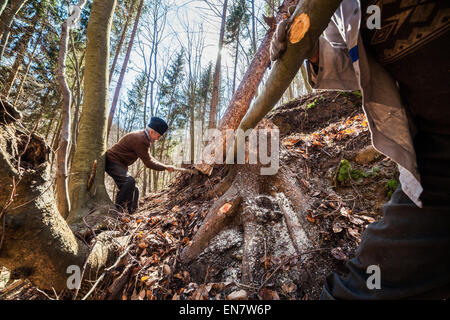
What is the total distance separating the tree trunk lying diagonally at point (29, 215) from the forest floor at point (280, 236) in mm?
504

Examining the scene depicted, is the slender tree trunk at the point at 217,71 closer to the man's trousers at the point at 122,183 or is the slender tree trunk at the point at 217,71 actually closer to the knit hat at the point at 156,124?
the knit hat at the point at 156,124

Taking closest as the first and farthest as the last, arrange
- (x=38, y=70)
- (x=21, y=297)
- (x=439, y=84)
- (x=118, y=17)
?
1. (x=439, y=84)
2. (x=21, y=297)
3. (x=38, y=70)
4. (x=118, y=17)

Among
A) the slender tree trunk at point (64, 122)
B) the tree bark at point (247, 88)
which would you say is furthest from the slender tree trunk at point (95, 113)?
the tree bark at point (247, 88)

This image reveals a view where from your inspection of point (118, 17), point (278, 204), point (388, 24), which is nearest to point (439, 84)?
point (388, 24)

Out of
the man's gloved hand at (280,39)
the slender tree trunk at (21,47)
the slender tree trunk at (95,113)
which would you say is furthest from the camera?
the slender tree trunk at (21,47)

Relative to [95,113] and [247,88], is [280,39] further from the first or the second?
[95,113]

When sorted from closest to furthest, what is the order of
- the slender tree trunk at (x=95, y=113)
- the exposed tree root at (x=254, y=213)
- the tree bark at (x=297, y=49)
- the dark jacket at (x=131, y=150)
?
the tree bark at (x=297, y=49) → the exposed tree root at (x=254, y=213) → the slender tree trunk at (x=95, y=113) → the dark jacket at (x=131, y=150)

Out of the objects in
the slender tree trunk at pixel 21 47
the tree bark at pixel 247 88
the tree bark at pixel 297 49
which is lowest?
the tree bark at pixel 297 49

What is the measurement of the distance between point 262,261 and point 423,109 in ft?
4.86

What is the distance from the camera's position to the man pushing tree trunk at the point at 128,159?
332 cm

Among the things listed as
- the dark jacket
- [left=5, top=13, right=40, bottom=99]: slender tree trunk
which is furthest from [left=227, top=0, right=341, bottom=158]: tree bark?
[left=5, top=13, right=40, bottom=99]: slender tree trunk

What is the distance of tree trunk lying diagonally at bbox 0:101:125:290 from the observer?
1.04 metres

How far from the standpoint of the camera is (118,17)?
9422 mm

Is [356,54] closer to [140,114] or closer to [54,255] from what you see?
[54,255]
